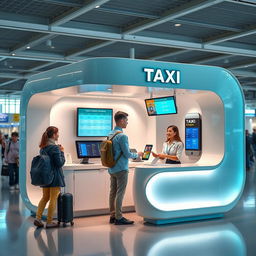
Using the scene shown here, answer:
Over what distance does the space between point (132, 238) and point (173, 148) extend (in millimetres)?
1952

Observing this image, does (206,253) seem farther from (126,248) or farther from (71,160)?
(71,160)

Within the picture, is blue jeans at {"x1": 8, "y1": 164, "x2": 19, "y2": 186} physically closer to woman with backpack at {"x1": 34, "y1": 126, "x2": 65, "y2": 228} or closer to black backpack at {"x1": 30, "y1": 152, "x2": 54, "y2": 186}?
woman with backpack at {"x1": 34, "y1": 126, "x2": 65, "y2": 228}

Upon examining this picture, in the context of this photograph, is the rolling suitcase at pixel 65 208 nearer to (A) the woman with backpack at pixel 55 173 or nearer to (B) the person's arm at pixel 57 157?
(A) the woman with backpack at pixel 55 173

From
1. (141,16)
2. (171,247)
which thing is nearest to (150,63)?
(171,247)

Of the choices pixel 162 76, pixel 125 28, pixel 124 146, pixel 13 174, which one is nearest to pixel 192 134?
pixel 162 76

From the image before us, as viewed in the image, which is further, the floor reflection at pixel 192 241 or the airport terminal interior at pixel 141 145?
the airport terminal interior at pixel 141 145

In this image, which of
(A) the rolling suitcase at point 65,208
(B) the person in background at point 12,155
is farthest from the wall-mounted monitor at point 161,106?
(B) the person in background at point 12,155

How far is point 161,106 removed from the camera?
7820 millimetres

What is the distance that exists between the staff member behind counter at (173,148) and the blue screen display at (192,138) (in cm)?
52

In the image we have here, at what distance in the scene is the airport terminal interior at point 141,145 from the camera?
6.00 m

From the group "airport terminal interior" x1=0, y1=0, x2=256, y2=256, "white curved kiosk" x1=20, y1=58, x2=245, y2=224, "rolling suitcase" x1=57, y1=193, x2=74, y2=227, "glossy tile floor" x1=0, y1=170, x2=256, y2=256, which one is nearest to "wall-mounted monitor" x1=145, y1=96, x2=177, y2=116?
"airport terminal interior" x1=0, y1=0, x2=256, y2=256

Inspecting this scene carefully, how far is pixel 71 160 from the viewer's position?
7.80m

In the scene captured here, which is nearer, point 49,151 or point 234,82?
point 49,151

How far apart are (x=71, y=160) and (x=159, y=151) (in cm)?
172
